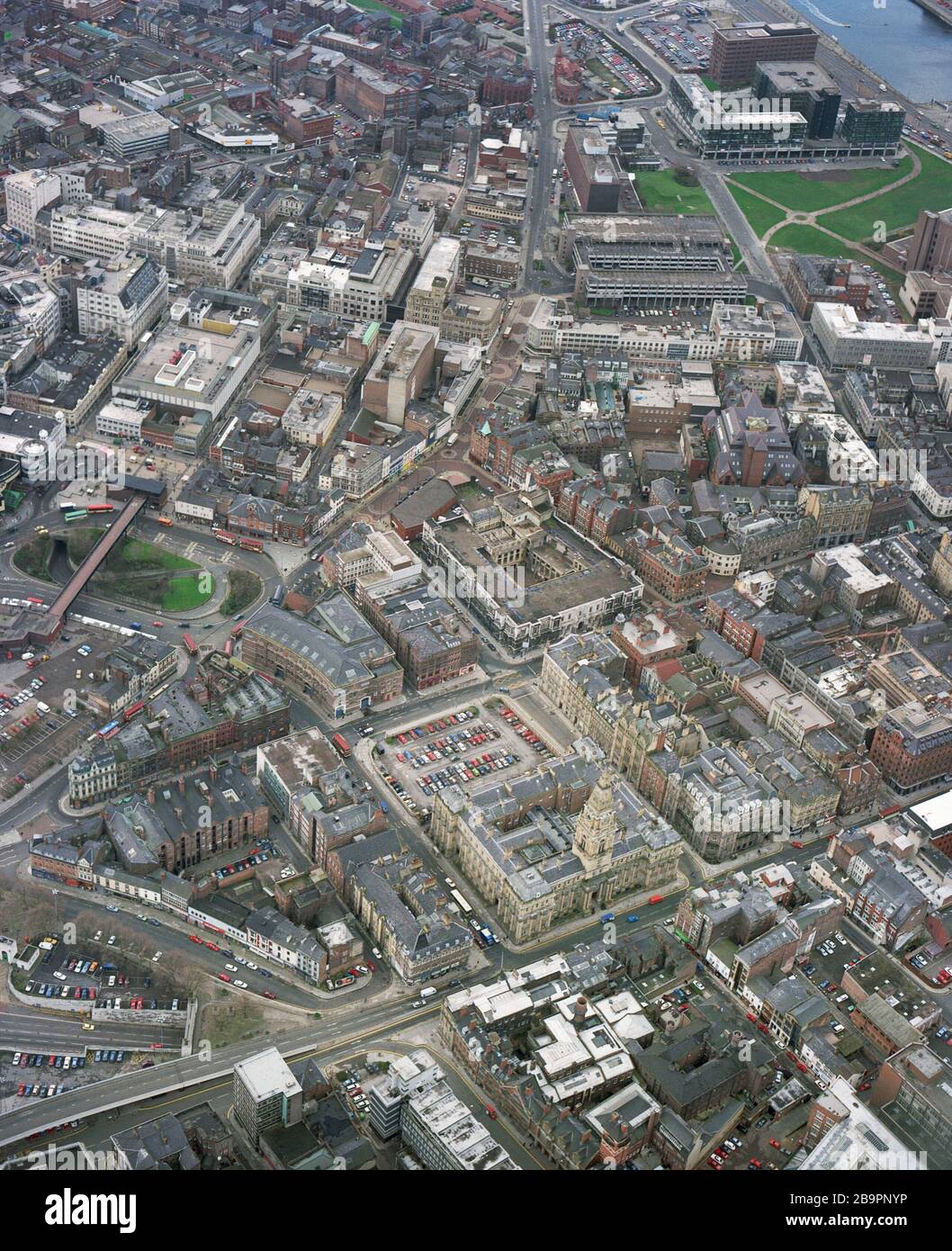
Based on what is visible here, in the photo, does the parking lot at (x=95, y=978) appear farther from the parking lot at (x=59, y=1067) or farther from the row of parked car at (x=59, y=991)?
the parking lot at (x=59, y=1067)

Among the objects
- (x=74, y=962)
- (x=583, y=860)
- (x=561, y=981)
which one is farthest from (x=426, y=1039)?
(x=74, y=962)

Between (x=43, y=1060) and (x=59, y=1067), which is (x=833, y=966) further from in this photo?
(x=43, y=1060)

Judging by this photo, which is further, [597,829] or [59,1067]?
[597,829]

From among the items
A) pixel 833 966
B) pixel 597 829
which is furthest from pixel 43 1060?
pixel 833 966

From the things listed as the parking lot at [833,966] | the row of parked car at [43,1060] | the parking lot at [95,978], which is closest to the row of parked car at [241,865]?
the parking lot at [95,978]

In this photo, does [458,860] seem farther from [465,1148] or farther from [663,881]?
[465,1148]

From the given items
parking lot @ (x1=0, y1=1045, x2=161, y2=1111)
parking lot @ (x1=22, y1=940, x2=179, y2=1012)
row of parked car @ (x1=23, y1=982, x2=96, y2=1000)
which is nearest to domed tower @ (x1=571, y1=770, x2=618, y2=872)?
parking lot @ (x1=22, y1=940, x2=179, y2=1012)

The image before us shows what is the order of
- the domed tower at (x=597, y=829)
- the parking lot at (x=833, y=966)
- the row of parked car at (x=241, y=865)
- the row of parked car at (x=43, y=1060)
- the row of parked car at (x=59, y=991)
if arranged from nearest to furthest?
the row of parked car at (x=43, y=1060) < the row of parked car at (x=59, y=991) < the parking lot at (x=833, y=966) < the domed tower at (x=597, y=829) < the row of parked car at (x=241, y=865)

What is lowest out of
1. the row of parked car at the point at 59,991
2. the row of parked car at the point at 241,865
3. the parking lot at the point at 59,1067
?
the parking lot at the point at 59,1067

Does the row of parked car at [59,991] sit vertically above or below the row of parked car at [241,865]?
below
